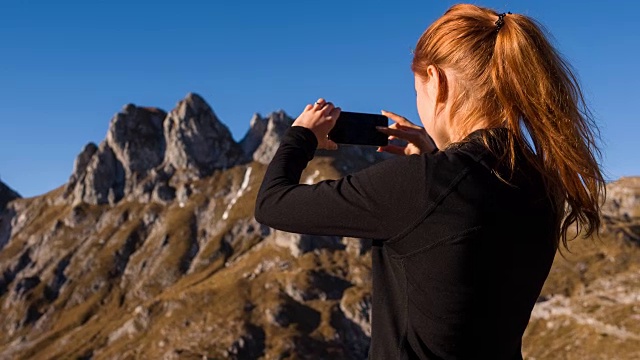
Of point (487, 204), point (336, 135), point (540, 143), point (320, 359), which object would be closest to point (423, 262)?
point (487, 204)

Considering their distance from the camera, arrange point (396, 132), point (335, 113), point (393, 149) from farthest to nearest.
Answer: point (393, 149) → point (396, 132) → point (335, 113)

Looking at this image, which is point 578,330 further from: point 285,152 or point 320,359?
point 285,152

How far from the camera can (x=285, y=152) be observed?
4.85 metres

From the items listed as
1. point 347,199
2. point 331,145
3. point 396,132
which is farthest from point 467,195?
point 396,132

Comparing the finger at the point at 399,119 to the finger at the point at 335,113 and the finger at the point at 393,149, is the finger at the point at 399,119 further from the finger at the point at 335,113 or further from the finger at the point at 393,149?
the finger at the point at 335,113

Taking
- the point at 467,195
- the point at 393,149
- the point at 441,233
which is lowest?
the point at 441,233

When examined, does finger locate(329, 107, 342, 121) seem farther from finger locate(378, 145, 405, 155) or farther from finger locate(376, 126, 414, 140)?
finger locate(378, 145, 405, 155)

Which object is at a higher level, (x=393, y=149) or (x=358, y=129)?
(x=393, y=149)

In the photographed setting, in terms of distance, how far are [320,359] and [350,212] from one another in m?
184

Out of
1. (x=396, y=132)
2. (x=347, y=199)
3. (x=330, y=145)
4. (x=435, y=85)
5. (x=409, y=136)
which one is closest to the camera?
(x=347, y=199)

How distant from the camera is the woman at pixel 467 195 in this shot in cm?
405

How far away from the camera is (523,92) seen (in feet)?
14.7

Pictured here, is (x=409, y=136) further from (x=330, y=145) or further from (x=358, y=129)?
(x=330, y=145)

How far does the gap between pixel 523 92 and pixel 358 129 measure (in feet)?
5.37
